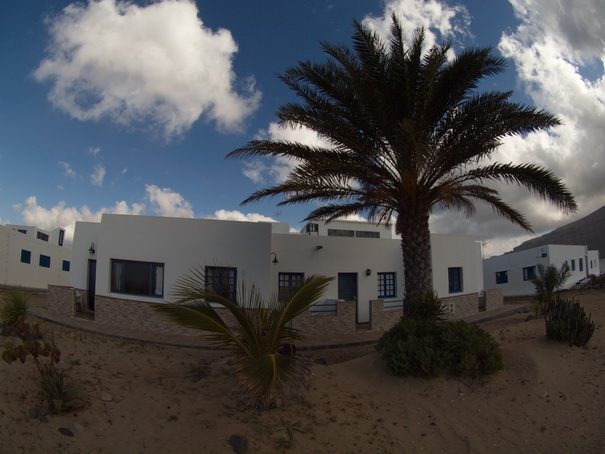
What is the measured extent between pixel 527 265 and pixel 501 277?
128 inches

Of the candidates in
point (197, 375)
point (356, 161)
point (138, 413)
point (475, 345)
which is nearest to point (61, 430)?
point (138, 413)

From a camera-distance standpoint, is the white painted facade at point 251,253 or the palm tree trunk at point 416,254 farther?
the white painted facade at point 251,253

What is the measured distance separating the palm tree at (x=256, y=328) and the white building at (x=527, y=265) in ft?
93.8

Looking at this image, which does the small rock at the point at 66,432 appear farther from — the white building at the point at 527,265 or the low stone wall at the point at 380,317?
the white building at the point at 527,265

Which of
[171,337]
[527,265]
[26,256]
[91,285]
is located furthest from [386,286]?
[26,256]

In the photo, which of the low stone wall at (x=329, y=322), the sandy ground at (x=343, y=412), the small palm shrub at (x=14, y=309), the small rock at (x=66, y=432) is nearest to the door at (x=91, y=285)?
the small palm shrub at (x=14, y=309)

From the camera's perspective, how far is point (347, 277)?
15.1 meters

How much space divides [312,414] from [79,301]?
480 inches

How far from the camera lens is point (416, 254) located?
27.9 ft

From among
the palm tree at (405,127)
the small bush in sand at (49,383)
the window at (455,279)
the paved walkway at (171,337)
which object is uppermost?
the palm tree at (405,127)

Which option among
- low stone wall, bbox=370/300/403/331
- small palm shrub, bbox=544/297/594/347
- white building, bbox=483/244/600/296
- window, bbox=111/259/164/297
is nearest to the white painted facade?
window, bbox=111/259/164/297

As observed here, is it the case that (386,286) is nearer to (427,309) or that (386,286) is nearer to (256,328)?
(427,309)

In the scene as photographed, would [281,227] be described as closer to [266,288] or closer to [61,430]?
[266,288]

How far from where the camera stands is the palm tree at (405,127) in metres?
7.65
